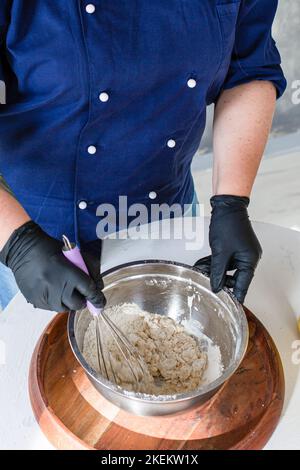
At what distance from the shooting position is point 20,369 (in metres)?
0.73

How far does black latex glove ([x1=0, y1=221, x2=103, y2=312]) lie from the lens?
2.22 ft

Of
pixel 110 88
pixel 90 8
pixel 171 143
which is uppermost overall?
pixel 90 8

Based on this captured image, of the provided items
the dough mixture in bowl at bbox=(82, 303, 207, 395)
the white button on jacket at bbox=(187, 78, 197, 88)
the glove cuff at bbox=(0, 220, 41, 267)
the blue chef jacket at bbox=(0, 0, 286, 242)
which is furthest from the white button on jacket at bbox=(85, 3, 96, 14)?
the dough mixture in bowl at bbox=(82, 303, 207, 395)

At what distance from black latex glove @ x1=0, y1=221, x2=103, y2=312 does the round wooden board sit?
3.5 inches

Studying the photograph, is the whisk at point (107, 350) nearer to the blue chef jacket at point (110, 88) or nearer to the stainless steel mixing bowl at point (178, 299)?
the stainless steel mixing bowl at point (178, 299)

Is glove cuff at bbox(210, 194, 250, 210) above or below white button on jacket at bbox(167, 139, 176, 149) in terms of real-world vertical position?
below

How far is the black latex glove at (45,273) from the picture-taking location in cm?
68

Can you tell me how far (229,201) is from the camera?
0.87 metres

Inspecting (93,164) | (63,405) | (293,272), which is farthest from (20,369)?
(293,272)

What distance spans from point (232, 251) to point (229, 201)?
10 cm

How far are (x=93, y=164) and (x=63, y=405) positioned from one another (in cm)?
37

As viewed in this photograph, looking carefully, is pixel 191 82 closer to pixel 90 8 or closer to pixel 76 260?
pixel 90 8

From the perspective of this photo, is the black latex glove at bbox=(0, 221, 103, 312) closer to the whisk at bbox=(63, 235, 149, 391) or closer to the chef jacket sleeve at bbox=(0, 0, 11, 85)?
the whisk at bbox=(63, 235, 149, 391)

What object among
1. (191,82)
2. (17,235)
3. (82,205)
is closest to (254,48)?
(191,82)
